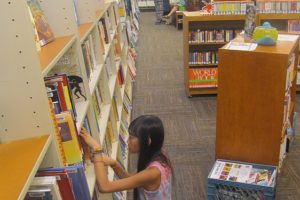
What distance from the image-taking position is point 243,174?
2.47m

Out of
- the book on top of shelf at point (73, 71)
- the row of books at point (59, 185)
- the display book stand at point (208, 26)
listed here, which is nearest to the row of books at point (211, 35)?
the display book stand at point (208, 26)

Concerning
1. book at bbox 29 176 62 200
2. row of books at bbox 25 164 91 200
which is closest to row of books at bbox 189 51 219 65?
row of books at bbox 25 164 91 200

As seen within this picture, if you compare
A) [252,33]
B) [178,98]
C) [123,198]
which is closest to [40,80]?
[123,198]

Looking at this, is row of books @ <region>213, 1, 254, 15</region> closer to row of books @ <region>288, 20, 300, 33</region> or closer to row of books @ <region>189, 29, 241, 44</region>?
row of books @ <region>189, 29, 241, 44</region>

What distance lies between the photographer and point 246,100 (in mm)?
2484

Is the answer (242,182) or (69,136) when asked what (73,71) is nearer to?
(69,136)

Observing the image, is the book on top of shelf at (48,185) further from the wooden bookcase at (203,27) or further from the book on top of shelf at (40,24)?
the wooden bookcase at (203,27)

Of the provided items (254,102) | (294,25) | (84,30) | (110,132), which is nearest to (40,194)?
(84,30)

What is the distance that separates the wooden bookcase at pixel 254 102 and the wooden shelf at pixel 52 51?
1303 mm

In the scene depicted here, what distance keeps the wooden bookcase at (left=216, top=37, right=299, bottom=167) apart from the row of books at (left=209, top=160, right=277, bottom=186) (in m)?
0.10

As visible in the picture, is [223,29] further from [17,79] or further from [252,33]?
[17,79]

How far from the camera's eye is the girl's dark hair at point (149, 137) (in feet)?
5.40

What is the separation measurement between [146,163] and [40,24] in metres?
0.84

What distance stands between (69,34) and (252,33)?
171cm
